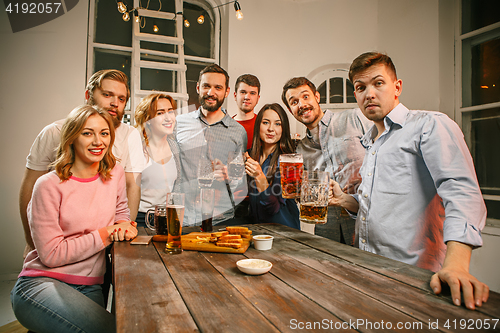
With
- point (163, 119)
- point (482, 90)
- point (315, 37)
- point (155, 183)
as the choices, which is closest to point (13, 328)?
point (155, 183)

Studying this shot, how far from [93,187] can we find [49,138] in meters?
0.66

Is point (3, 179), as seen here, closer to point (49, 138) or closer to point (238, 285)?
point (49, 138)

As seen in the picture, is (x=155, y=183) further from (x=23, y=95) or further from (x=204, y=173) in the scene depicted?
(x=23, y=95)

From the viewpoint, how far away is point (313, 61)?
4.04 metres

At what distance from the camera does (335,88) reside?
4.03 meters

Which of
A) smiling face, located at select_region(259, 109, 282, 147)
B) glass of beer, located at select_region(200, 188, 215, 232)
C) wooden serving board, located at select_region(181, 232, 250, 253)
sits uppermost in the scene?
smiling face, located at select_region(259, 109, 282, 147)

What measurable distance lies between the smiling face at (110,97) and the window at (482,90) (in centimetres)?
347

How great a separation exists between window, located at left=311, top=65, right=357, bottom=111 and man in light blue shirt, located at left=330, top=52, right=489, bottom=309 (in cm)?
213

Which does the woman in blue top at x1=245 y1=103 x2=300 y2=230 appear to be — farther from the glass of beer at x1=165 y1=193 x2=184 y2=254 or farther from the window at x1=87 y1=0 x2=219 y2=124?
the window at x1=87 y1=0 x2=219 y2=124

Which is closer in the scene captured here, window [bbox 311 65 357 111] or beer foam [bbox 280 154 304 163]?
beer foam [bbox 280 154 304 163]

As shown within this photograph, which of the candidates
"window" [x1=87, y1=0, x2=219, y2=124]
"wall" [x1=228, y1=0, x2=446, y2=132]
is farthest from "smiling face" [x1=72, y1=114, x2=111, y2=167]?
"wall" [x1=228, y1=0, x2=446, y2=132]

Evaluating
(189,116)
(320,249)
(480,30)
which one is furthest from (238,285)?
(480,30)

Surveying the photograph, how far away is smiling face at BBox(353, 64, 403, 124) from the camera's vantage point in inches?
69.6

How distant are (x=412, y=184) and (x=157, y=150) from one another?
2.29 m
